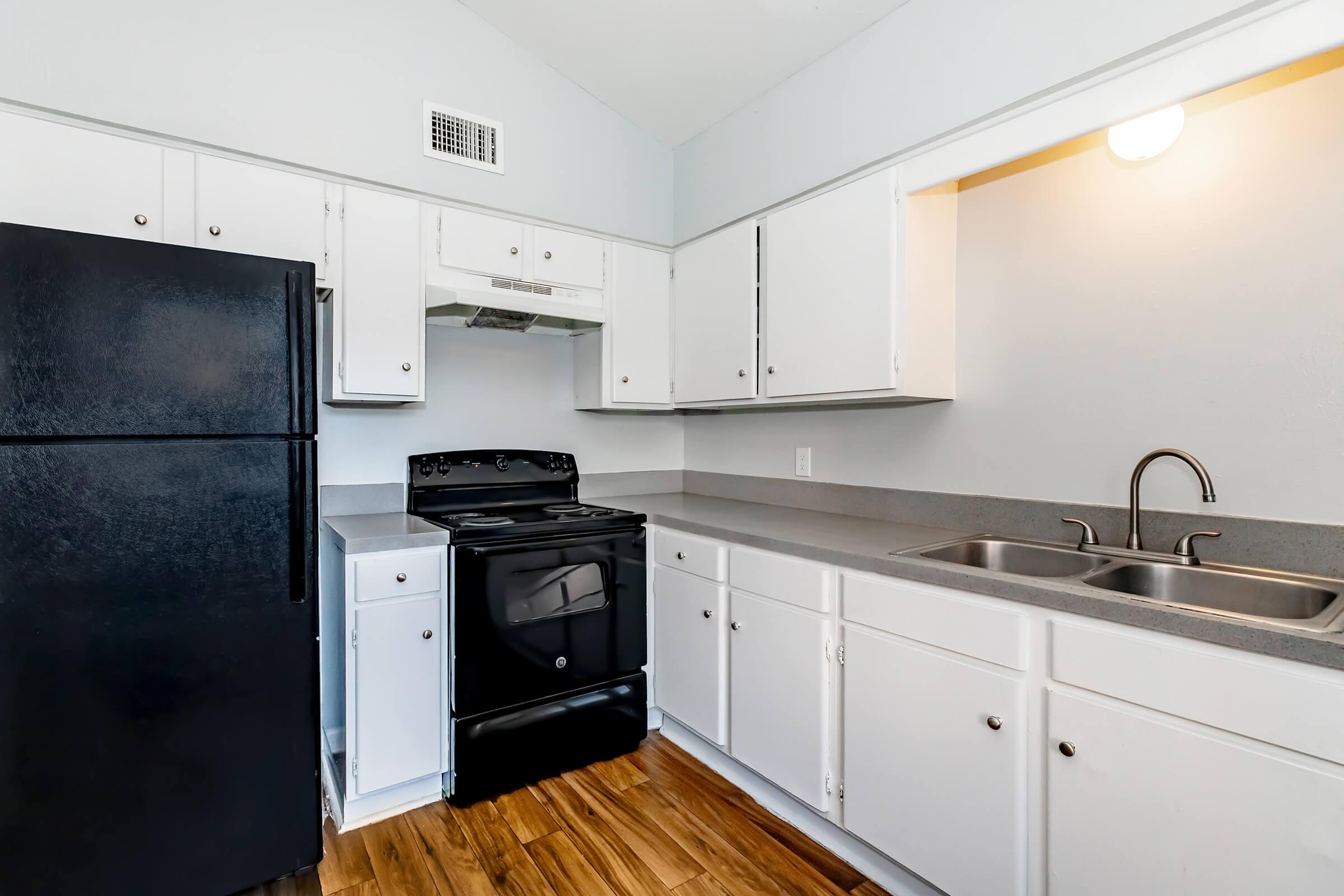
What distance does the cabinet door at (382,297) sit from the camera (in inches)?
87.3

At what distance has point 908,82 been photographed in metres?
1.98

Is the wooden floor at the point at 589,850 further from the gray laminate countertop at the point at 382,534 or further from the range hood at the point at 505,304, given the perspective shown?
the range hood at the point at 505,304

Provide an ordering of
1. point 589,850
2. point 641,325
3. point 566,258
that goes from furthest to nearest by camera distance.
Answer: point 641,325
point 566,258
point 589,850

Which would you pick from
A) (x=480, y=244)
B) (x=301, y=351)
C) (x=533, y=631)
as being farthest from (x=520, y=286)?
(x=533, y=631)

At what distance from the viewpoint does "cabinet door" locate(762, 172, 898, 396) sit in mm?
2031

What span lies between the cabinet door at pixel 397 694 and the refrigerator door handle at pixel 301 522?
313 mm

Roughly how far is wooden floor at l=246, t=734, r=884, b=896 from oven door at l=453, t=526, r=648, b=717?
341 millimetres

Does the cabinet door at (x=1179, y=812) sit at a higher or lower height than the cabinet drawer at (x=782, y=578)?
lower

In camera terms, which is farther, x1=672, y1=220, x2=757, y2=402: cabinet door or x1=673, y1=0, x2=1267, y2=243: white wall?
x1=672, y1=220, x2=757, y2=402: cabinet door

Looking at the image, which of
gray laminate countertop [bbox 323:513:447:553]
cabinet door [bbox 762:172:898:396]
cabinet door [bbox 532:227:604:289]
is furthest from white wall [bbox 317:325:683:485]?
cabinet door [bbox 762:172:898:396]

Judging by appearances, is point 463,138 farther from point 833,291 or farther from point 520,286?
point 833,291

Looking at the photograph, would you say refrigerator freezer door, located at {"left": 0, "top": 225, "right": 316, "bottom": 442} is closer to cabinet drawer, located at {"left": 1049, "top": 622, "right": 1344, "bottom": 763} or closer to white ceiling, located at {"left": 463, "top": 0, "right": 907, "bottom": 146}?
white ceiling, located at {"left": 463, "top": 0, "right": 907, "bottom": 146}

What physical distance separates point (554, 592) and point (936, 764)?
1.29m

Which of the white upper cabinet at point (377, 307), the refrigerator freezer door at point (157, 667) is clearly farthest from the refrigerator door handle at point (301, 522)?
the white upper cabinet at point (377, 307)
